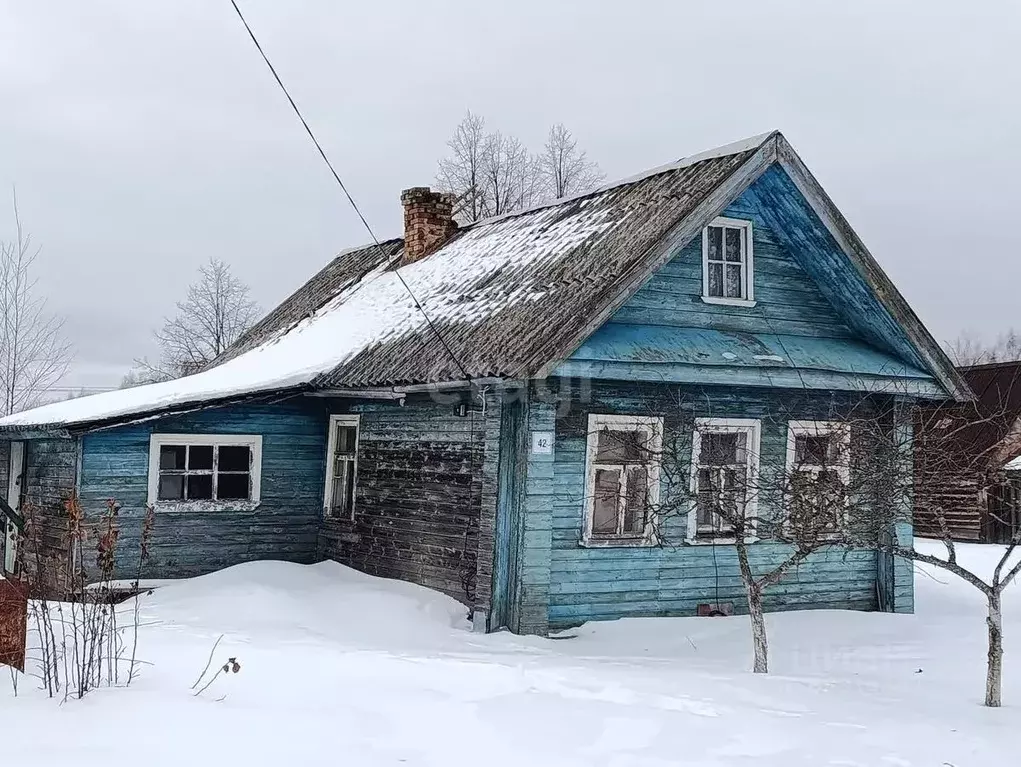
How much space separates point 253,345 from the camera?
17641 mm

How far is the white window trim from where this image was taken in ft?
41.3

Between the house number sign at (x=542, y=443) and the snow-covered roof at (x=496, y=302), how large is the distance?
2.89 ft

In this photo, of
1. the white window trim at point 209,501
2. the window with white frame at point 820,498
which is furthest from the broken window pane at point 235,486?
the window with white frame at point 820,498

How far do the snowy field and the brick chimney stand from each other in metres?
6.81

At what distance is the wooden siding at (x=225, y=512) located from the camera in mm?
12391

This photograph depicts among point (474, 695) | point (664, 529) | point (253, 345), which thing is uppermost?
point (253, 345)

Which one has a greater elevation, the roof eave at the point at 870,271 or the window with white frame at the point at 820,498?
the roof eave at the point at 870,271

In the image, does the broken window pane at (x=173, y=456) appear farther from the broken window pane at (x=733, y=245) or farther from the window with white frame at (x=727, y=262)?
the broken window pane at (x=733, y=245)

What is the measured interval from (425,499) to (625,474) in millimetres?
2296

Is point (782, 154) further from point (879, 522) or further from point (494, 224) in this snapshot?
point (494, 224)

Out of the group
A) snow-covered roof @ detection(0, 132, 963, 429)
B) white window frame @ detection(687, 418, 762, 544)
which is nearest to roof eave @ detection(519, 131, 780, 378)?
snow-covered roof @ detection(0, 132, 963, 429)

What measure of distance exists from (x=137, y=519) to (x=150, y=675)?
5653 mm

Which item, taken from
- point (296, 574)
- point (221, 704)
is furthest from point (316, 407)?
point (221, 704)

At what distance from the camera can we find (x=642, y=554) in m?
11.3
